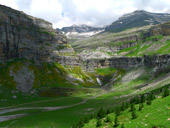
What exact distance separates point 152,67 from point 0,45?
174 meters

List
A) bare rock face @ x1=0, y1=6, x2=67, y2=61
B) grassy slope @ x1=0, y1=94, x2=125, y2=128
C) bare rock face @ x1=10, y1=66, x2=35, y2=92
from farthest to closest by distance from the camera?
bare rock face @ x1=0, y1=6, x2=67, y2=61, bare rock face @ x1=10, y1=66, x2=35, y2=92, grassy slope @ x1=0, y1=94, x2=125, y2=128

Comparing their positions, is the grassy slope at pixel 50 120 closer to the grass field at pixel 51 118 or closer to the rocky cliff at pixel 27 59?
the grass field at pixel 51 118

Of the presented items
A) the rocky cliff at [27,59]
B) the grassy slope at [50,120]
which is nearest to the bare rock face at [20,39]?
the rocky cliff at [27,59]

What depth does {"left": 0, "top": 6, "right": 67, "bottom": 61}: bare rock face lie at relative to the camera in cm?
15712

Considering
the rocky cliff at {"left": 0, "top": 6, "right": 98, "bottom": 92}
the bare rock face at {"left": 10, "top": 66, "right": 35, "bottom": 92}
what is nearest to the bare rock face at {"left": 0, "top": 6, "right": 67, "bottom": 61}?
the rocky cliff at {"left": 0, "top": 6, "right": 98, "bottom": 92}

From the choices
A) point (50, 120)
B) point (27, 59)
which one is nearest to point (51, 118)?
point (50, 120)

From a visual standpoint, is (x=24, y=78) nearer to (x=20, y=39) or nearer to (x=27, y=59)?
(x=27, y=59)

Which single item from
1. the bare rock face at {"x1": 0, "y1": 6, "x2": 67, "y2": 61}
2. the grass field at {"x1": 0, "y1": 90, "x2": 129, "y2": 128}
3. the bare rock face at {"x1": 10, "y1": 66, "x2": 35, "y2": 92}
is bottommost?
the grass field at {"x1": 0, "y1": 90, "x2": 129, "y2": 128}

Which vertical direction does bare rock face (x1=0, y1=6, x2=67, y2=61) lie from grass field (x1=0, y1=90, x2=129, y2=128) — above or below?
above

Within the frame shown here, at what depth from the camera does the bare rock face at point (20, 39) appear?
157125 mm

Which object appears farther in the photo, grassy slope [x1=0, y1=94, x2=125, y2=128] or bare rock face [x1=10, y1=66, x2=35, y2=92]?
bare rock face [x1=10, y1=66, x2=35, y2=92]

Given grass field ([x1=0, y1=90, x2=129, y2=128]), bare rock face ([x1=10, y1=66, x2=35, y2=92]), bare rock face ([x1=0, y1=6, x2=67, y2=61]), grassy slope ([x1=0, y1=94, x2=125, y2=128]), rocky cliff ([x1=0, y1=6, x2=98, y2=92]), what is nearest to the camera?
grassy slope ([x1=0, y1=94, x2=125, y2=128])

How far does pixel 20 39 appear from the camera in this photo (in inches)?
6752

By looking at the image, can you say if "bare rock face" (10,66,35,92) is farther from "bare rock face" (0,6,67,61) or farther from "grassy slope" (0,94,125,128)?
"grassy slope" (0,94,125,128)
